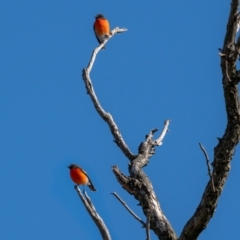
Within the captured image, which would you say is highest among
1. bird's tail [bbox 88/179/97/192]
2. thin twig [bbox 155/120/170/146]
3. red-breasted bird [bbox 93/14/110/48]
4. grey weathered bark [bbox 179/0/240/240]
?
red-breasted bird [bbox 93/14/110/48]

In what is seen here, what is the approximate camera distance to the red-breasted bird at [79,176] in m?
12.2

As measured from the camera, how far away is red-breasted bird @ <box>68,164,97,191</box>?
12.2 metres

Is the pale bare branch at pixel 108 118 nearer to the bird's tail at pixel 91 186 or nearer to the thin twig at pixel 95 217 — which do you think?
the thin twig at pixel 95 217

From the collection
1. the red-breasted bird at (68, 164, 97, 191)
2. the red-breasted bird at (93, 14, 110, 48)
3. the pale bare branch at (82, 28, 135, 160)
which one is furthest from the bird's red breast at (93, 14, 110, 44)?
the pale bare branch at (82, 28, 135, 160)

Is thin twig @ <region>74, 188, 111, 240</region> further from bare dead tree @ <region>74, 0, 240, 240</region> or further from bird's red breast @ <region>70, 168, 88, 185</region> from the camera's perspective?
bird's red breast @ <region>70, 168, 88, 185</region>

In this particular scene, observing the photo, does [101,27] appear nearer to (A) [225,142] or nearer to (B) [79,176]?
(B) [79,176]

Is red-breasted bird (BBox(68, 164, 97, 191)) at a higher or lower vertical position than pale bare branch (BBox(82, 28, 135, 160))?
higher

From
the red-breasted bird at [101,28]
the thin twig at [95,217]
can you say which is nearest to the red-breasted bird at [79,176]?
the red-breasted bird at [101,28]

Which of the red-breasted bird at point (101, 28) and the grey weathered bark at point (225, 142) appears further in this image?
the red-breasted bird at point (101, 28)

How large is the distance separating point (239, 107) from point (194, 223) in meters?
0.95

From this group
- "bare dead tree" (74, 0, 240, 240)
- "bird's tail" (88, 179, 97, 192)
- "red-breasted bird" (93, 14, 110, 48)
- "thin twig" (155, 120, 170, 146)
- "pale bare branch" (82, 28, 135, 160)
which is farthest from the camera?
"red-breasted bird" (93, 14, 110, 48)

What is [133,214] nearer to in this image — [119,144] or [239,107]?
[239,107]

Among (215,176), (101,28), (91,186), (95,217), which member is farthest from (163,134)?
(101,28)

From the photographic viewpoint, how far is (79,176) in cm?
1221
